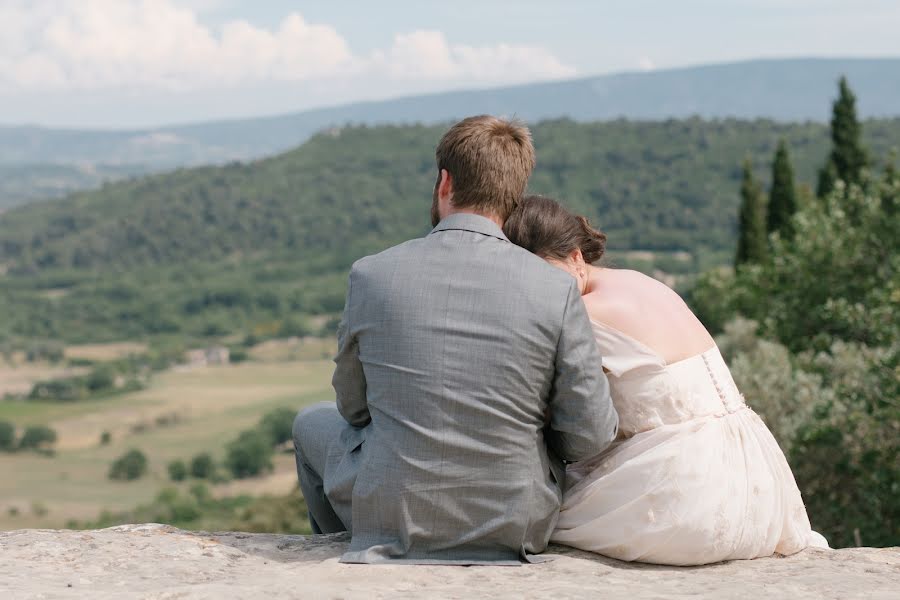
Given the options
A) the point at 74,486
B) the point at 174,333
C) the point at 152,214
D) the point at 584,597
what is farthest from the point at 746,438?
the point at 152,214

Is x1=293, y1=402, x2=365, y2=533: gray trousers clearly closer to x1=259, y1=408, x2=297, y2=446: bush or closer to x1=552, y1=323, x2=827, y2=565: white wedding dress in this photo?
x1=552, y1=323, x2=827, y2=565: white wedding dress

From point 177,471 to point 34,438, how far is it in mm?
10594

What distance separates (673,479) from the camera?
11.6 ft

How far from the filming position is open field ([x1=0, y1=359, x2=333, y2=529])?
55781 mm

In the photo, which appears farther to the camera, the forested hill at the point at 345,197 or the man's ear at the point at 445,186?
the forested hill at the point at 345,197

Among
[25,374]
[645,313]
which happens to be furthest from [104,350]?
[645,313]

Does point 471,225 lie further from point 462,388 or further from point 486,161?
point 462,388

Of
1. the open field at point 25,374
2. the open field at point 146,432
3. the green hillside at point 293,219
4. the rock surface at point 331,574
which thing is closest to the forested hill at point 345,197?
the green hillside at point 293,219

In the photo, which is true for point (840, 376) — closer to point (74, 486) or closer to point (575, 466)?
point (575, 466)

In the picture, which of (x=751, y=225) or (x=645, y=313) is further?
(x=751, y=225)

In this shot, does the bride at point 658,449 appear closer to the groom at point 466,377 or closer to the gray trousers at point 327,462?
the groom at point 466,377

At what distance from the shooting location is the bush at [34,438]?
65.2 meters

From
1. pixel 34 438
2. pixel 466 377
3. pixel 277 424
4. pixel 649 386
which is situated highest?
pixel 466 377

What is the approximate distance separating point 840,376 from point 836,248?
10.3ft
